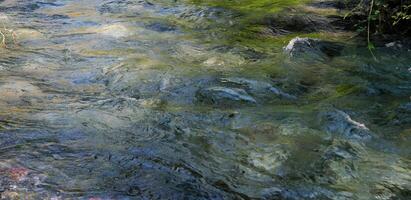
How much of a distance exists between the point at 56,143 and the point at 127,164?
27.7 inches

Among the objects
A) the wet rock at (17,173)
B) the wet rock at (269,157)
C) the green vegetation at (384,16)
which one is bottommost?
the wet rock at (269,157)

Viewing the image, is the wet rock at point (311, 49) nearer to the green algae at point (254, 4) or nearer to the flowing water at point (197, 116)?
the flowing water at point (197, 116)

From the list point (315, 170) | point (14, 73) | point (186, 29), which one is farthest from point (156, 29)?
point (315, 170)

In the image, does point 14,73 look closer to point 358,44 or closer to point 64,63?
point 64,63

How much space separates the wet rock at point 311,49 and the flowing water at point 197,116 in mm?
108

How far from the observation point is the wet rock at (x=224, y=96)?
16.6 feet

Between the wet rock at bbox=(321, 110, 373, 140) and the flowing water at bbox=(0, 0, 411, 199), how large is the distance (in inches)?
0.7

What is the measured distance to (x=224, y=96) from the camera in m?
5.16

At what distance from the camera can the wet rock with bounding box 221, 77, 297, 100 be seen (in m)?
5.21

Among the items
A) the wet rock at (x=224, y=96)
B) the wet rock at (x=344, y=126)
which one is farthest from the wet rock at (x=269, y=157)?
the wet rock at (x=224, y=96)

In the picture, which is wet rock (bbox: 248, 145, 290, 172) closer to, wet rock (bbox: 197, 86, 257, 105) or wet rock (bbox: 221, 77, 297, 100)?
wet rock (bbox: 197, 86, 257, 105)

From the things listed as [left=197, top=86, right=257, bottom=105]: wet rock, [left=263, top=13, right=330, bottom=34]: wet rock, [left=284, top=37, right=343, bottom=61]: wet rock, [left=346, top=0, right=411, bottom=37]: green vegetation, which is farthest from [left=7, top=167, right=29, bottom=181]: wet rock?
[left=263, top=13, right=330, bottom=34]: wet rock

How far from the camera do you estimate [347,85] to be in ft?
17.8

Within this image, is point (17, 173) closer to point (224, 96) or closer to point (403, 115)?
point (224, 96)
